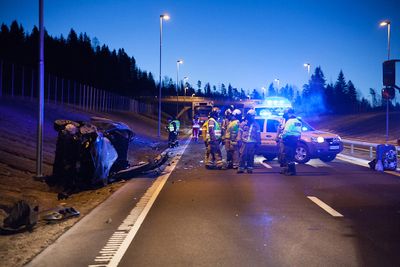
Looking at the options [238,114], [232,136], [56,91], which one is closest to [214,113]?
[238,114]

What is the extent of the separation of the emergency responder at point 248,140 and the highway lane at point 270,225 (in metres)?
2.15

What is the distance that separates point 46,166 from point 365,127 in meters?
56.6

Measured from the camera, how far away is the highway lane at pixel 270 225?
6.02 m

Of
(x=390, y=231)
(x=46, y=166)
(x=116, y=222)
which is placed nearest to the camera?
(x=390, y=231)

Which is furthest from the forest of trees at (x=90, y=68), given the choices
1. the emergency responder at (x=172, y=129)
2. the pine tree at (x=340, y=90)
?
the emergency responder at (x=172, y=129)

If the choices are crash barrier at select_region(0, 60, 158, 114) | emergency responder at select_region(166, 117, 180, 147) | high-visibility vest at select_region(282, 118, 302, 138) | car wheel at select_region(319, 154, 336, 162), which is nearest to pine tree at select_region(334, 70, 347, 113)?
crash barrier at select_region(0, 60, 158, 114)

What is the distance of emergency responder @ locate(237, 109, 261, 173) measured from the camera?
15555 mm

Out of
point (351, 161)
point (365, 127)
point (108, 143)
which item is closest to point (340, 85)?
point (365, 127)

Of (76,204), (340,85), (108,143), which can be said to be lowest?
(76,204)

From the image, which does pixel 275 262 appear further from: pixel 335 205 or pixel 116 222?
pixel 335 205

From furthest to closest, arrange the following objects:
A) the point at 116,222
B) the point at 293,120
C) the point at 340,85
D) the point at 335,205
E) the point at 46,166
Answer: the point at 340,85 → the point at 46,166 → the point at 293,120 → the point at 335,205 → the point at 116,222

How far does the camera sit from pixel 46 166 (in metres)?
16.1

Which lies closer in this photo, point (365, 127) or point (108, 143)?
point (108, 143)

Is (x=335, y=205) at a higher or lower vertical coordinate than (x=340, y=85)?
lower
